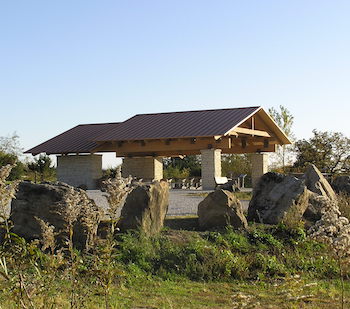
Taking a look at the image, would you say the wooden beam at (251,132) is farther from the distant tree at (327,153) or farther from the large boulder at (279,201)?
the large boulder at (279,201)

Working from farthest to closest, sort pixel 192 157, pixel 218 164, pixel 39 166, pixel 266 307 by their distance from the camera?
pixel 192 157, pixel 39 166, pixel 218 164, pixel 266 307

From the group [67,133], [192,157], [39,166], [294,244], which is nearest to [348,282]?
[294,244]

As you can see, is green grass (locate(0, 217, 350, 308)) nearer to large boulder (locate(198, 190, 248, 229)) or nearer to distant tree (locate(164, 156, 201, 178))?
large boulder (locate(198, 190, 248, 229))

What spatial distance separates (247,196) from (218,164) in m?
6.72

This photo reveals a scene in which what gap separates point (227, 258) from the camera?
301 inches

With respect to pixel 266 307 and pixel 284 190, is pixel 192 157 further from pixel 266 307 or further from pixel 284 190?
pixel 266 307

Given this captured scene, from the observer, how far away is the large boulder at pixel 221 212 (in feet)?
31.1

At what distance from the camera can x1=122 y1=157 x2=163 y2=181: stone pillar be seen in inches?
1081

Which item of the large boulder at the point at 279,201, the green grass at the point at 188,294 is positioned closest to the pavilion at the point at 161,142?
the large boulder at the point at 279,201

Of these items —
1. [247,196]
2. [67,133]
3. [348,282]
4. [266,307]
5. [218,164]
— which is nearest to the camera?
[266,307]

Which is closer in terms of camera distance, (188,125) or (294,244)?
(294,244)

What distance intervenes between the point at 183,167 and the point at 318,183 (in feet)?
86.6

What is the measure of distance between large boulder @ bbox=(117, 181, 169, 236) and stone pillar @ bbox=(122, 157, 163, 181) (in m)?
18.0

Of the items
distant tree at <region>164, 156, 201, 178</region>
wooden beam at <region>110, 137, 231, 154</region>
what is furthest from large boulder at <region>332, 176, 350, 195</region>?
distant tree at <region>164, 156, 201, 178</region>
